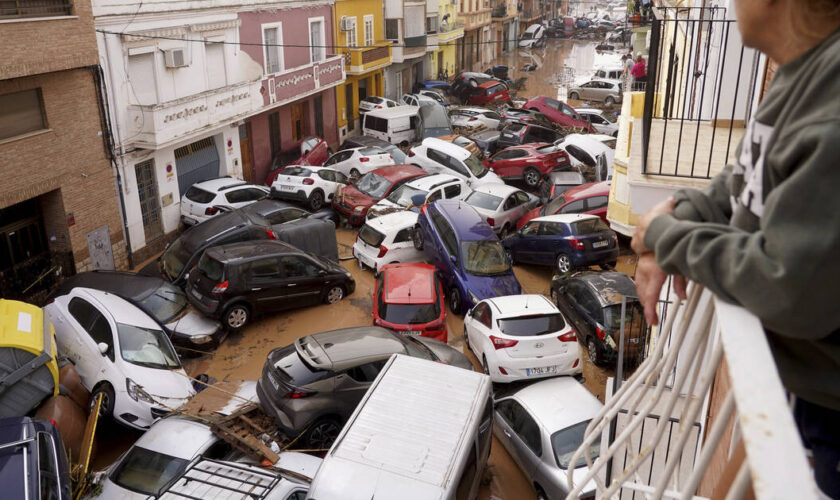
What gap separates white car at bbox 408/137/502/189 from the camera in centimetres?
2041

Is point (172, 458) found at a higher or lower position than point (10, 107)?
lower

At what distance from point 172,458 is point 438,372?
3.24 metres

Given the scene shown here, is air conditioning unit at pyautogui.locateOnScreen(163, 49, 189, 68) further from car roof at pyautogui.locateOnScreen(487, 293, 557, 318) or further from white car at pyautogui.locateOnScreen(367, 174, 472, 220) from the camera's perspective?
car roof at pyautogui.locateOnScreen(487, 293, 557, 318)

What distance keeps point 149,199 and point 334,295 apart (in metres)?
6.43

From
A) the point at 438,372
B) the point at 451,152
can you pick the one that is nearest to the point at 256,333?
the point at 438,372

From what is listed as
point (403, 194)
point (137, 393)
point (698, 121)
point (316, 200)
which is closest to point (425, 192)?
point (403, 194)

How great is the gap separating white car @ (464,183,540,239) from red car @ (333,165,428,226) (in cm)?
223

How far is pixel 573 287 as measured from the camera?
1294 centimetres

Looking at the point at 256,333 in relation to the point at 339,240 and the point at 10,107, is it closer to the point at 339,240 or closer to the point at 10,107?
the point at 339,240

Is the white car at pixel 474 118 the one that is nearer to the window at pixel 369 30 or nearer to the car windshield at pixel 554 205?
the window at pixel 369 30

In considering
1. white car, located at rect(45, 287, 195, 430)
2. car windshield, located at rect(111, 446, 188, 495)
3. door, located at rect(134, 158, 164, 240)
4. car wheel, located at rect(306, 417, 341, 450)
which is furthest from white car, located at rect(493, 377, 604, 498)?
door, located at rect(134, 158, 164, 240)

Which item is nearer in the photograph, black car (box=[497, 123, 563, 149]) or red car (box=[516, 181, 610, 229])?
red car (box=[516, 181, 610, 229])

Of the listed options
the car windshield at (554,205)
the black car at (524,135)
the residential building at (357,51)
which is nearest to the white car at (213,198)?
the car windshield at (554,205)

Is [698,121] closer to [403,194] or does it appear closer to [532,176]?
[403,194]
